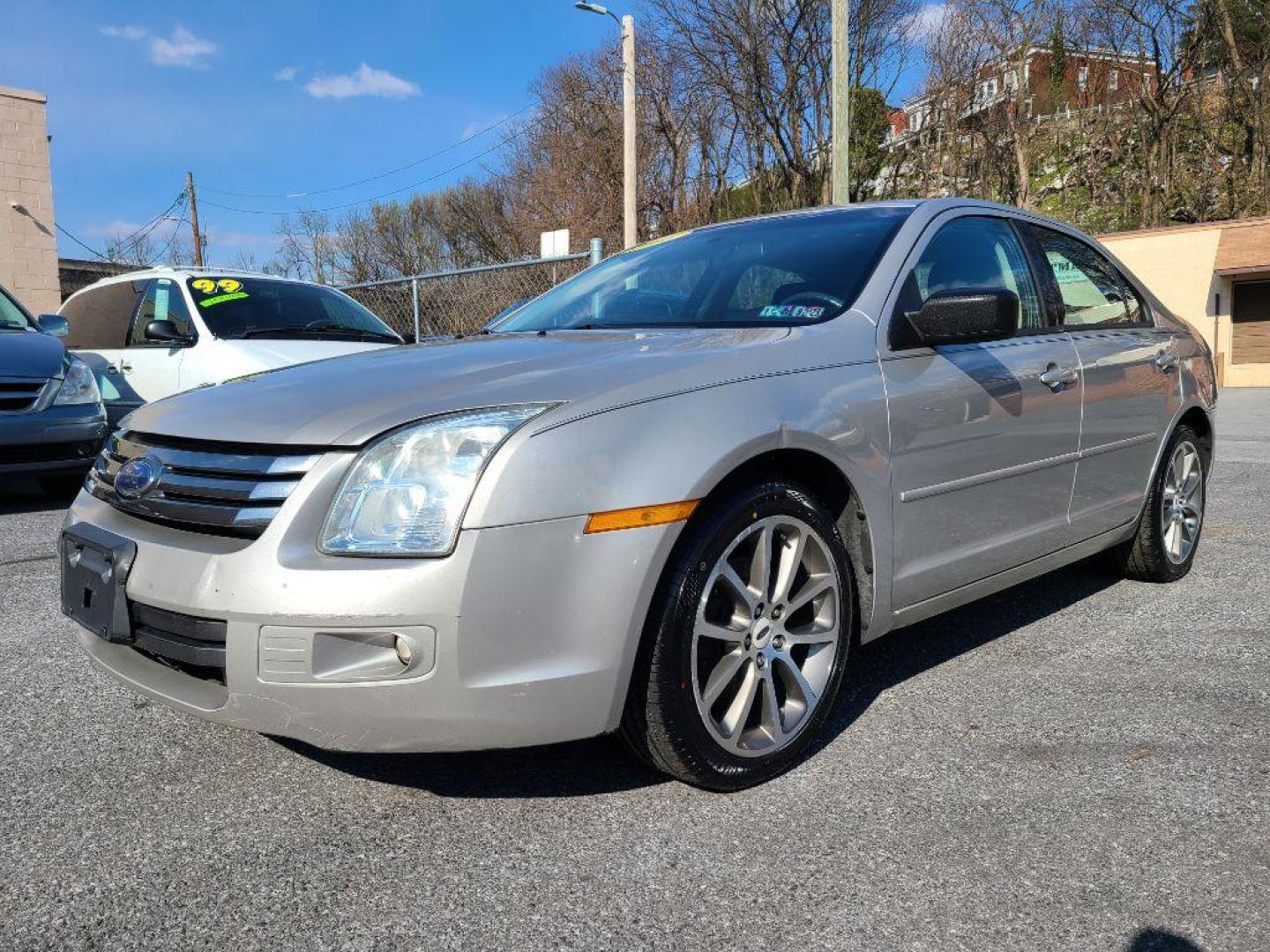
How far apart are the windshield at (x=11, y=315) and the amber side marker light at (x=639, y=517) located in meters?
6.32

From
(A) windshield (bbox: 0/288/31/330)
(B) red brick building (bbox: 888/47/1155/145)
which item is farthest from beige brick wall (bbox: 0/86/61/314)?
(B) red brick building (bbox: 888/47/1155/145)

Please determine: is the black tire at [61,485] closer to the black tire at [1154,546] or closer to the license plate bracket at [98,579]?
the license plate bracket at [98,579]

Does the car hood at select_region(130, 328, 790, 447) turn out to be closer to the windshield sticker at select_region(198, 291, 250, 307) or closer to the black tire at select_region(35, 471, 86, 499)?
the windshield sticker at select_region(198, 291, 250, 307)

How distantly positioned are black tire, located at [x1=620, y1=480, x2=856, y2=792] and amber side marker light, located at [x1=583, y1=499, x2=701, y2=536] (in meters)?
0.10

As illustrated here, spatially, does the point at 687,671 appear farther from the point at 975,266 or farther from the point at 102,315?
the point at 102,315

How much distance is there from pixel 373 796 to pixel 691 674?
824 millimetres

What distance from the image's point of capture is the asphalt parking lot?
190 centimetres

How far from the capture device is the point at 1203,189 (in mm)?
27234

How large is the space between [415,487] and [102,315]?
287 inches

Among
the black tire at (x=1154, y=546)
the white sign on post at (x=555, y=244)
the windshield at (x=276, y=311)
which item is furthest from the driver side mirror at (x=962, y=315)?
the white sign on post at (x=555, y=244)

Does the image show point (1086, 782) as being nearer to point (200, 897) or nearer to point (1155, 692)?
point (1155, 692)

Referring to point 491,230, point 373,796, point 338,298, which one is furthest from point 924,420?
point 491,230

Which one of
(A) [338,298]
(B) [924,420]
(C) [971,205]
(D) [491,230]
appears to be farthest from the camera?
(D) [491,230]

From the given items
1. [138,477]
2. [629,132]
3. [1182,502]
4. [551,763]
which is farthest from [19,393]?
[629,132]
